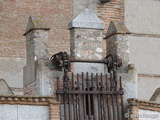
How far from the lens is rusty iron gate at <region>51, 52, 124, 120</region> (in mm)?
17766

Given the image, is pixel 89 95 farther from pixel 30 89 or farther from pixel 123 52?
pixel 123 52

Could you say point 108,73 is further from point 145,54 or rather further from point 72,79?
point 145,54

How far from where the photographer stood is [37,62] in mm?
17906

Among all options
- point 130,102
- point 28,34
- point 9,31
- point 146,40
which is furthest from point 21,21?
point 130,102

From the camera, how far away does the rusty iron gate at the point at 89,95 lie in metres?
17.8

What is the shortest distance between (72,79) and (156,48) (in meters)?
8.59

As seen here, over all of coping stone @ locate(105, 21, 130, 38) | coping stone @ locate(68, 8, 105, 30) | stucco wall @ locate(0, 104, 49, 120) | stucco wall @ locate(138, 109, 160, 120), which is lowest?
stucco wall @ locate(138, 109, 160, 120)

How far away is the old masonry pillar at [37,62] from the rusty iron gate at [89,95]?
0.28 meters

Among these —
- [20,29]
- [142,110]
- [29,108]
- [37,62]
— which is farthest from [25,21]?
[29,108]

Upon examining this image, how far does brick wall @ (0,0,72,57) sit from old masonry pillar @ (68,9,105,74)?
19.5 ft

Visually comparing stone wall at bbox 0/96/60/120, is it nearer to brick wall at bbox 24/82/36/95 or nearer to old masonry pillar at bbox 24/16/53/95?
old masonry pillar at bbox 24/16/53/95

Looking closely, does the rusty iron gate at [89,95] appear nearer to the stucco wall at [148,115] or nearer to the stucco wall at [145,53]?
the stucco wall at [148,115]

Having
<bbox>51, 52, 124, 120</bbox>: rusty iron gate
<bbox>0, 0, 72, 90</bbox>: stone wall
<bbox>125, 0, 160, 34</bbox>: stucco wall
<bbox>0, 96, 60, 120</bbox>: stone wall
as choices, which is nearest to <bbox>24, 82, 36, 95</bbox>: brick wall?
<bbox>51, 52, 124, 120</bbox>: rusty iron gate

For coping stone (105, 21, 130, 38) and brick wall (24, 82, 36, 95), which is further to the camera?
coping stone (105, 21, 130, 38)
